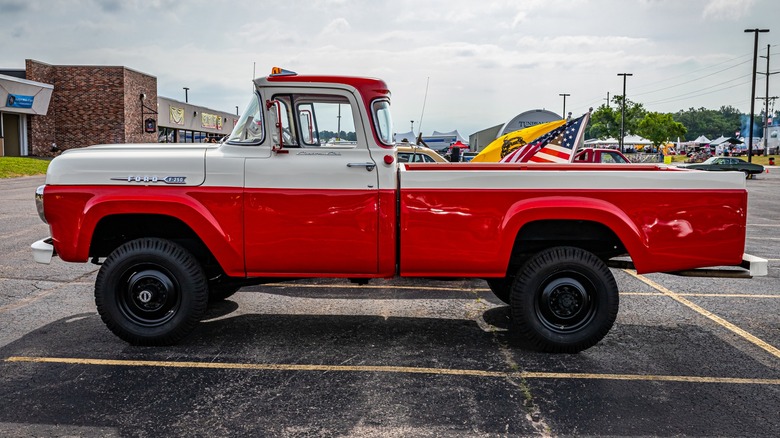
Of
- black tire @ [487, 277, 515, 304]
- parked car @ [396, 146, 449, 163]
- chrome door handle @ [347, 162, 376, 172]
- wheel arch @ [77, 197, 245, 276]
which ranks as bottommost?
black tire @ [487, 277, 515, 304]

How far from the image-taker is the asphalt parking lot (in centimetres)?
390

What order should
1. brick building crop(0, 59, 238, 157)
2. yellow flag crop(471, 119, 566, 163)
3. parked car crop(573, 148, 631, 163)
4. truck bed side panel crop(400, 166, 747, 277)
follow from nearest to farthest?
truck bed side panel crop(400, 166, 747, 277) < yellow flag crop(471, 119, 566, 163) < parked car crop(573, 148, 631, 163) < brick building crop(0, 59, 238, 157)

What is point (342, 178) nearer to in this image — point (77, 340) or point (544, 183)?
point (544, 183)

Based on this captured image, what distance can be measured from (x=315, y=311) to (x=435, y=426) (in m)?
2.96

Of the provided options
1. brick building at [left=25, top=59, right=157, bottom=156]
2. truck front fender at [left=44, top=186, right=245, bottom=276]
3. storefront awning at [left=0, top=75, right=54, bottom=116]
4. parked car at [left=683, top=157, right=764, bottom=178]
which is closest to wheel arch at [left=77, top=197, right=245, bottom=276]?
truck front fender at [left=44, top=186, right=245, bottom=276]

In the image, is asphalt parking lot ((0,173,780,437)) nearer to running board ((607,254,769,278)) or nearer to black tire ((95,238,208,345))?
black tire ((95,238,208,345))

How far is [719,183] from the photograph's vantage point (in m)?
5.12

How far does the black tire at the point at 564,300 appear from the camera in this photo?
17.1 feet

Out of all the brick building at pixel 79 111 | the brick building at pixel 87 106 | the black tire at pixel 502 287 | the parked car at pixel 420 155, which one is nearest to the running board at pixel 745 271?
the black tire at pixel 502 287

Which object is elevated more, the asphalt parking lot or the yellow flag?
the yellow flag

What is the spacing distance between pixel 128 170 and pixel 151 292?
1.03 meters

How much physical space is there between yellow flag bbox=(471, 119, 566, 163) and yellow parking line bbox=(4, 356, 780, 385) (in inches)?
220

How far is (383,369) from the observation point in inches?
190

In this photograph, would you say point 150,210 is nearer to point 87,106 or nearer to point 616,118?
point 87,106
